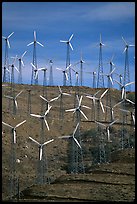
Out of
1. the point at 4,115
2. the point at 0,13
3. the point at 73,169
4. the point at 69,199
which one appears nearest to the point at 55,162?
the point at 73,169

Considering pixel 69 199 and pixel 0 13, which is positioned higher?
pixel 0 13

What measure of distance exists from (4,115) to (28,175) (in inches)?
804

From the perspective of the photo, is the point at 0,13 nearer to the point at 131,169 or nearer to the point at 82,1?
the point at 82,1

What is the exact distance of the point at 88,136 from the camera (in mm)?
62375

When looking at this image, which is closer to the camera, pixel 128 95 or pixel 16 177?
pixel 16 177

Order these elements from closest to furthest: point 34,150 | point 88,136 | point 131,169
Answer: point 131,169 → point 34,150 → point 88,136

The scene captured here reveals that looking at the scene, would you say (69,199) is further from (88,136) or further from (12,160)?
(88,136)

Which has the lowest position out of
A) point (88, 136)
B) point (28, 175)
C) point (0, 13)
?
point (28, 175)

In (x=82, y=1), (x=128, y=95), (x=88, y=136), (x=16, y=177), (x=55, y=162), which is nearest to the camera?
(x=82, y=1)

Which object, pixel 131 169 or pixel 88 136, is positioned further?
pixel 88 136

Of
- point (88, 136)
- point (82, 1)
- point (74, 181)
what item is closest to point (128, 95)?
point (88, 136)

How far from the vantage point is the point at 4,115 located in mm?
64562

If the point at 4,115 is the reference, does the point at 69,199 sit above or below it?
below

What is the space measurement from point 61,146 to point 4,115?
40.0 ft
